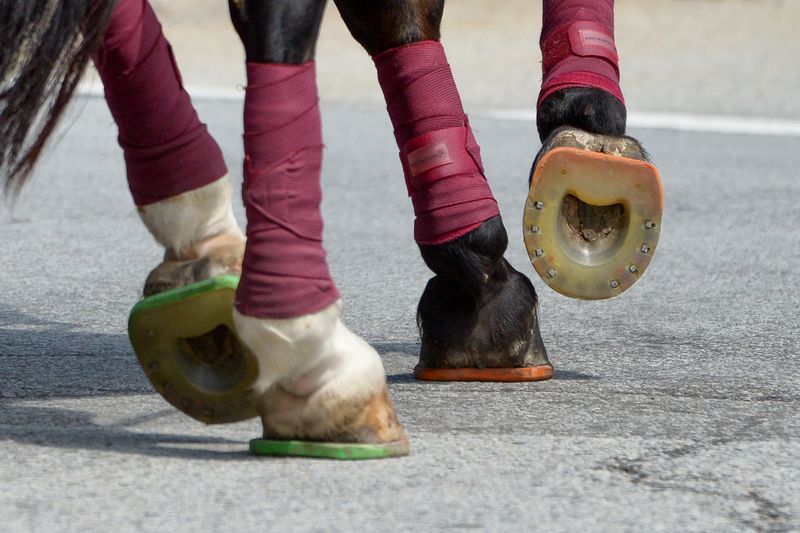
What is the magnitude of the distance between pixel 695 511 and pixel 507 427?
533mm

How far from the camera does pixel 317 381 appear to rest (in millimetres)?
2217

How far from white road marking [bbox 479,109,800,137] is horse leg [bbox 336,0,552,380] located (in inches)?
239

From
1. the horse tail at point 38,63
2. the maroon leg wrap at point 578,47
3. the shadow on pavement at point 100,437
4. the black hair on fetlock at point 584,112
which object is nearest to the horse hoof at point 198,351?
the shadow on pavement at point 100,437

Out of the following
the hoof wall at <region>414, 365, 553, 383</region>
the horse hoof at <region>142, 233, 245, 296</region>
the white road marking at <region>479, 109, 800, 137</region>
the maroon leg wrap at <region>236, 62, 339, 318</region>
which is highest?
the white road marking at <region>479, 109, 800, 137</region>

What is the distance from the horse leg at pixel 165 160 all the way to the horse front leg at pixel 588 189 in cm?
58

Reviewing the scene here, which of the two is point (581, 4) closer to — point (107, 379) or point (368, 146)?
point (107, 379)

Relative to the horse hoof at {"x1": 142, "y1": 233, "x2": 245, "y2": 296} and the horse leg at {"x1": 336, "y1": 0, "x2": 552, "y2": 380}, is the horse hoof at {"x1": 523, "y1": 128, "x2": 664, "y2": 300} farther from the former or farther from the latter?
the horse hoof at {"x1": 142, "y1": 233, "x2": 245, "y2": 296}

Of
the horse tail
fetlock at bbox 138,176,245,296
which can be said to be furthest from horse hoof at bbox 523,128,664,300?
the horse tail

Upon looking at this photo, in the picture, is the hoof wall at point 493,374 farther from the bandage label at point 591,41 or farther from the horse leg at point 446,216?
the bandage label at point 591,41

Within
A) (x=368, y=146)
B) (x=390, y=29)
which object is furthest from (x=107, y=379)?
(x=368, y=146)

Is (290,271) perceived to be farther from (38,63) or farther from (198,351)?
(38,63)

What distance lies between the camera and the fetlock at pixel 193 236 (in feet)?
8.07

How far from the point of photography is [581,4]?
10.0ft

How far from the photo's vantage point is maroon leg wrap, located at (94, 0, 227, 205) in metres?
2.48
